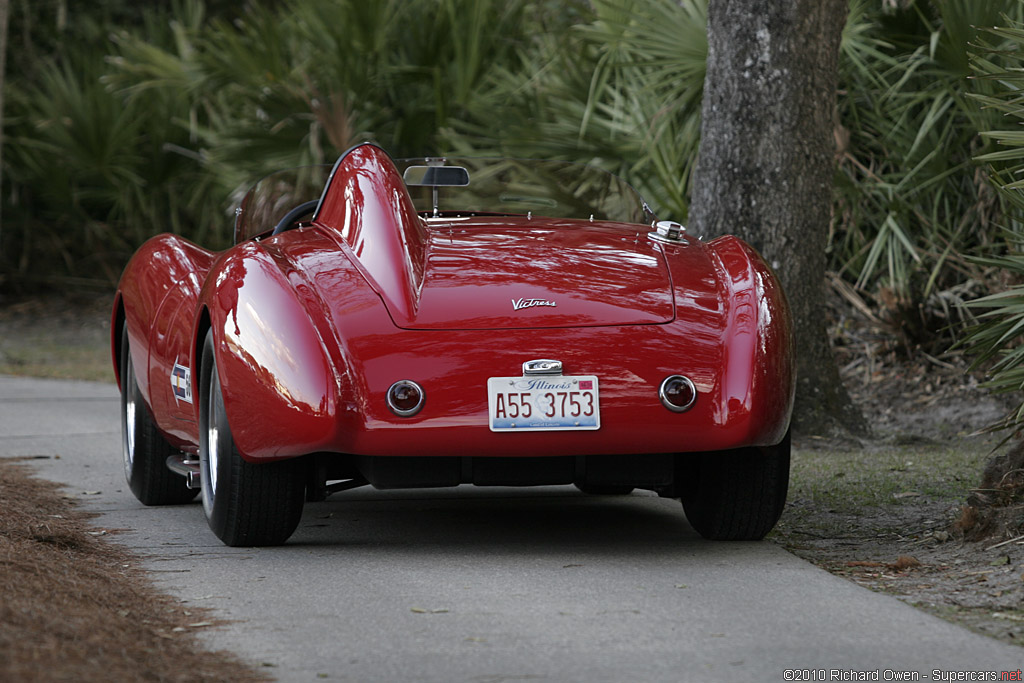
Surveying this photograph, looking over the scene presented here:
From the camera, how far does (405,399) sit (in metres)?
4.10

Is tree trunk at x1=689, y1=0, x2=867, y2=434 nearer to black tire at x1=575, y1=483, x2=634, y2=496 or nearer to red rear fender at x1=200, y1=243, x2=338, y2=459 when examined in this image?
black tire at x1=575, y1=483, x2=634, y2=496

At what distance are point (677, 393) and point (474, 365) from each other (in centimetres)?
60

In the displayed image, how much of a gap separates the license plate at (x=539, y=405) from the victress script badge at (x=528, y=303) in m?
0.26

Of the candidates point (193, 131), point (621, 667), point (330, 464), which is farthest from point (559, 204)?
point (193, 131)

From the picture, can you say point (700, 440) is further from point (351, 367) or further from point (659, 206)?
point (659, 206)

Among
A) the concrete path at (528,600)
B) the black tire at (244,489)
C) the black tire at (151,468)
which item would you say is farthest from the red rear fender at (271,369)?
the black tire at (151,468)

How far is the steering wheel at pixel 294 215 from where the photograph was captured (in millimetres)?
5418

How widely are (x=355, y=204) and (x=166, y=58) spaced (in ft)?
33.2

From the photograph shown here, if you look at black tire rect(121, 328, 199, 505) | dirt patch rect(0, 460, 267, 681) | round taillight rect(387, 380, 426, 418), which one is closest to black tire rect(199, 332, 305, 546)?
dirt patch rect(0, 460, 267, 681)

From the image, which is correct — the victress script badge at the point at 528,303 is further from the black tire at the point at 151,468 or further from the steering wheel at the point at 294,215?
the black tire at the point at 151,468

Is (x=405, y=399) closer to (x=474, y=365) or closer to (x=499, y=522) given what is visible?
(x=474, y=365)

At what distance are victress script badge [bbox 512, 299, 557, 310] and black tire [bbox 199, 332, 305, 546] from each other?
32.9 inches

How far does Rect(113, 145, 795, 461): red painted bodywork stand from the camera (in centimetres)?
411

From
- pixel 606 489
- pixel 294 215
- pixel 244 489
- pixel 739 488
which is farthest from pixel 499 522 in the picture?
pixel 294 215
